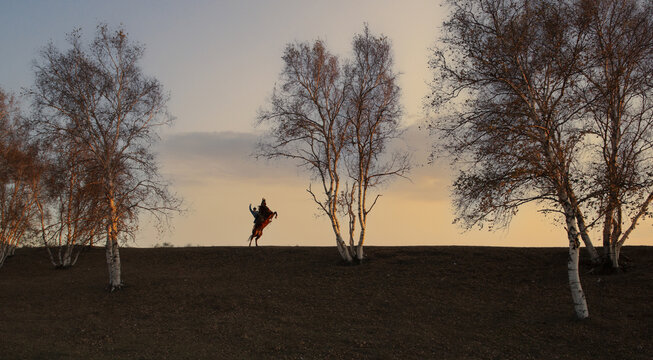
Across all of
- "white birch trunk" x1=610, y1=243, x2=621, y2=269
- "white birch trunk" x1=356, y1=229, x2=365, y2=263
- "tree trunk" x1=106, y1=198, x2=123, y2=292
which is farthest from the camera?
"white birch trunk" x1=356, y1=229, x2=365, y2=263

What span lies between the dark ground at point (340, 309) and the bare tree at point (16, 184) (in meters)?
2.82

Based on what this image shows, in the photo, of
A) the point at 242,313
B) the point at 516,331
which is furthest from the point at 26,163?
the point at 516,331

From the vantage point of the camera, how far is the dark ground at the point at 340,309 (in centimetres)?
1429

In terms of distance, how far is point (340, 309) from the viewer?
1814 centimetres

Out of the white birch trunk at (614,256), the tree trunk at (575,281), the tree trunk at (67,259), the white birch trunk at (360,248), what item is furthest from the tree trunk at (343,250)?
the tree trunk at (67,259)

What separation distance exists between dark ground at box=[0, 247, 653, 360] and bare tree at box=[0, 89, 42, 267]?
9.24 feet

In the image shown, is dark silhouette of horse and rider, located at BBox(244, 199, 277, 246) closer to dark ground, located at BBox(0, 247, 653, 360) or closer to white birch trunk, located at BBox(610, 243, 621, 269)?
dark ground, located at BBox(0, 247, 653, 360)

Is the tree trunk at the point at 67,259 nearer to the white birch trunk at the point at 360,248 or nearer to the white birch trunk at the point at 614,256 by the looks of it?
the white birch trunk at the point at 360,248

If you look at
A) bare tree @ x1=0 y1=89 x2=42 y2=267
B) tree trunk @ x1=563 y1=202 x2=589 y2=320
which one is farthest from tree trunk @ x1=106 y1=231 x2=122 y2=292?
tree trunk @ x1=563 y1=202 x2=589 y2=320

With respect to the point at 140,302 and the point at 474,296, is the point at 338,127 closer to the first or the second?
the point at 474,296

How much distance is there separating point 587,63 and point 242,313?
15.7m

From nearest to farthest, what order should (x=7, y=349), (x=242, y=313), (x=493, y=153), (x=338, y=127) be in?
1. (x=7, y=349)
2. (x=493, y=153)
3. (x=242, y=313)
4. (x=338, y=127)

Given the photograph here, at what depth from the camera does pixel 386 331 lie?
51.2ft

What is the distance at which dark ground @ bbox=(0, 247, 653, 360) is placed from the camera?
14289 mm
